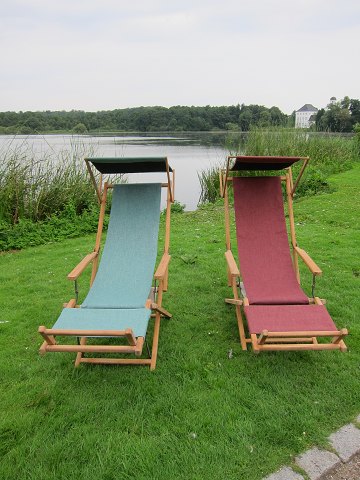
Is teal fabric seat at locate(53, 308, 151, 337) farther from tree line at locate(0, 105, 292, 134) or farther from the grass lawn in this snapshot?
tree line at locate(0, 105, 292, 134)

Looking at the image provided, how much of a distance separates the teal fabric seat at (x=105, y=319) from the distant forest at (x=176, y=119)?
28.2 ft

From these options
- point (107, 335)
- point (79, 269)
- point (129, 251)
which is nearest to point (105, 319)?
point (107, 335)

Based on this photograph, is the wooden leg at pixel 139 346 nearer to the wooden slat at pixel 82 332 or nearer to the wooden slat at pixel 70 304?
the wooden slat at pixel 82 332

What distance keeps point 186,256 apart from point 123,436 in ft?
9.62

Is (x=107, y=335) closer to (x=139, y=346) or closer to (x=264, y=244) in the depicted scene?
(x=139, y=346)

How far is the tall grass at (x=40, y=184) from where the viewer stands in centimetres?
663

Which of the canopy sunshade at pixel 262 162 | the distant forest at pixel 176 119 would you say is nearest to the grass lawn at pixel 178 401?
the canopy sunshade at pixel 262 162

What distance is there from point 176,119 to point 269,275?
88.3 ft

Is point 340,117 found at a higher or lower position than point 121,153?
higher

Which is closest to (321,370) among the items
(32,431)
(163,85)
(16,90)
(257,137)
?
(32,431)

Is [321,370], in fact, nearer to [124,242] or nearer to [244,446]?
[244,446]

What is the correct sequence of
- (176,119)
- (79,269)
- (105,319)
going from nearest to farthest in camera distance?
(105,319), (79,269), (176,119)

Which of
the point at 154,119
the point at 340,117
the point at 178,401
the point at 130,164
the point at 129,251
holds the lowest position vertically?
the point at 178,401

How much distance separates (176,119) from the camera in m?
28.5
